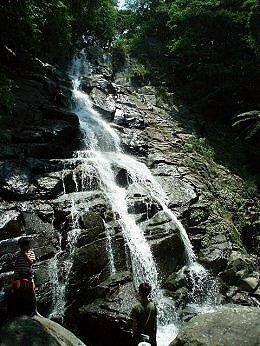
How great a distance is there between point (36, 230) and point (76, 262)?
155 cm

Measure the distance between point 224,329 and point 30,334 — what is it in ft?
8.73

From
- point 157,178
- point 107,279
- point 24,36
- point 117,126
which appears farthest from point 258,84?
point 107,279

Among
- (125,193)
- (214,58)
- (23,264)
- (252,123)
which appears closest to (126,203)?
(125,193)

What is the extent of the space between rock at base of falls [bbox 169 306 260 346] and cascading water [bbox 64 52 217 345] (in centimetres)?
385

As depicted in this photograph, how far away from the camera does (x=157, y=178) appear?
653 inches

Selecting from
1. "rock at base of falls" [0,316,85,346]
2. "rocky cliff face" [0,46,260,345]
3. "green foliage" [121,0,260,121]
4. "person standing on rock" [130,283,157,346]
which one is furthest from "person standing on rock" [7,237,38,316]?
"green foliage" [121,0,260,121]

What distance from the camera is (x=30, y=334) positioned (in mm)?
5293

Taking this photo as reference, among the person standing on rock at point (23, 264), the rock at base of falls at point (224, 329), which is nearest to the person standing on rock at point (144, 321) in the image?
the rock at base of falls at point (224, 329)

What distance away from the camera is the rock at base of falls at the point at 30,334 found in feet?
Result: 17.0

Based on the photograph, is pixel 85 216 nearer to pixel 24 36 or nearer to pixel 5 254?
pixel 5 254

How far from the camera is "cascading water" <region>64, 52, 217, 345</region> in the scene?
11.4 m

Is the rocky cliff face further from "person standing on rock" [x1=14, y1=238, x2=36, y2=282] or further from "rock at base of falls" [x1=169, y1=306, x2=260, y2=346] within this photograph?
"rock at base of falls" [x1=169, y1=306, x2=260, y2=346]

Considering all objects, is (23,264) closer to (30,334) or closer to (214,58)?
(30,334)

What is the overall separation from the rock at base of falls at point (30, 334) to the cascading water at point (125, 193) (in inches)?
183
